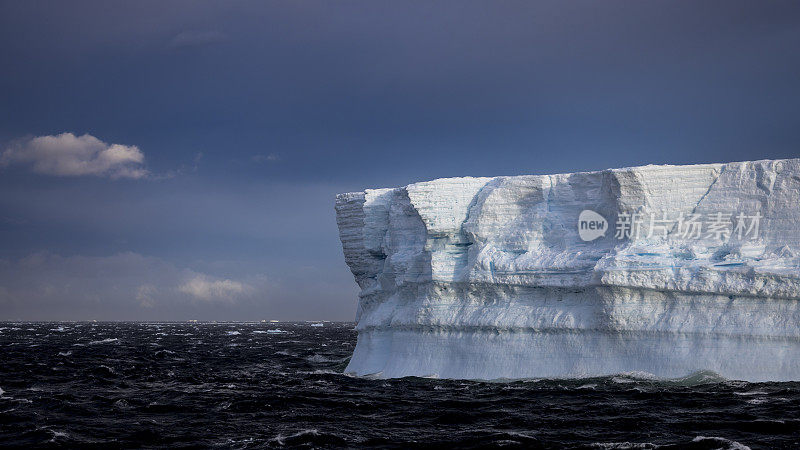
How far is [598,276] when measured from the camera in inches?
714

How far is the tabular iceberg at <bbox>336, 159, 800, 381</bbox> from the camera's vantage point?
17109mm

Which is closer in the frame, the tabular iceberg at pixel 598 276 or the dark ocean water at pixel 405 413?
the dark ocean water at pixel 405 413

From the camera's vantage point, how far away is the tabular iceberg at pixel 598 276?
1711 centimetres

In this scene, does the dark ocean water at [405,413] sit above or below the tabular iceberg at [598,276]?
below

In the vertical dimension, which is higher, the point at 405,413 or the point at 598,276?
the point at 598,276

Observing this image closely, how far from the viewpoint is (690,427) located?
12438mm

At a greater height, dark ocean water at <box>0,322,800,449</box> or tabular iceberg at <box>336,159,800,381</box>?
tabular iceberg at <box>336,159,800,381</box>

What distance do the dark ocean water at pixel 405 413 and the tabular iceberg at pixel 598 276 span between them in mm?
931

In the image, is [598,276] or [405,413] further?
[598,276]

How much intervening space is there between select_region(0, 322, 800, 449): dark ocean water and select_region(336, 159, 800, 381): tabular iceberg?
0.93 m

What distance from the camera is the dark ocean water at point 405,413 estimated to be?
1215 centimetres

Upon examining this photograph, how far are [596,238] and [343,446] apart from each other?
11477 mm

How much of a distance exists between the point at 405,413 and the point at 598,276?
7109mm

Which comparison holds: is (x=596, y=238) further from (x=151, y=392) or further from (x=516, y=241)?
(x=151, y=392)
